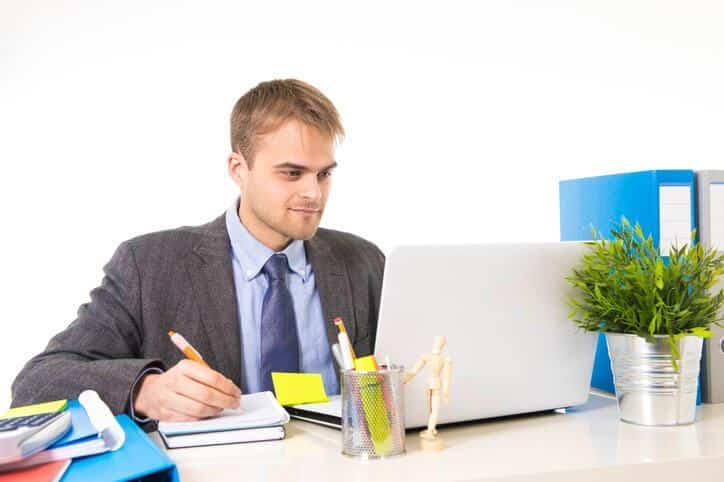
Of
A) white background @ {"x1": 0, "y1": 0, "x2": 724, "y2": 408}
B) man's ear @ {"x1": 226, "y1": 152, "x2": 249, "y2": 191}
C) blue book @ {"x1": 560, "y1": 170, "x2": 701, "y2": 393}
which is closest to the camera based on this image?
blue book @ {"x1": 560, "y1": 170, "x2": 701, "y2": 393}

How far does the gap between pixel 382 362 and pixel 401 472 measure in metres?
0.20

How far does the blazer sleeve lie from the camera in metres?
1.42

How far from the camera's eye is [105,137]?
3006mm

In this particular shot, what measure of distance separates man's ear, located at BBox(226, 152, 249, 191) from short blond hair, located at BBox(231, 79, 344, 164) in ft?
0.05

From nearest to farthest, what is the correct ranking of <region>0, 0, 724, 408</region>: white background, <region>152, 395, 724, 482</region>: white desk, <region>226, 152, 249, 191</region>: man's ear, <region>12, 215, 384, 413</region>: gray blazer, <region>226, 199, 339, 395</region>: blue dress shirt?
<region>152, 395, 724, 482</region>: white desk, <region>12, 215, 384, 413</region>: gray blazer, <region>226, 199, 339, 395</region>: blue dress shirt, <region>226, 152, 249, 191</region>: man's ear, <region>0, 0, 724, 408</region>: white background

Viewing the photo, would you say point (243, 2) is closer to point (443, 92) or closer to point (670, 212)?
point (443, 92)

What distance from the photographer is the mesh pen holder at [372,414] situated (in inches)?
43.6

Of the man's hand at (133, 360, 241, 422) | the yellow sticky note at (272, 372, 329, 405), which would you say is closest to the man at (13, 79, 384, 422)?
the yellow sticky note at (272, 372, 329, 405)

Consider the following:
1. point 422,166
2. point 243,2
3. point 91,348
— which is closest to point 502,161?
point 422,166

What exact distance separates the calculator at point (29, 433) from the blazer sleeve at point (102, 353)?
0.29 meters

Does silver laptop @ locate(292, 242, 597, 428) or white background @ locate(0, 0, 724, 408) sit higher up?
white background @ locate(0, 0, 724, 408)

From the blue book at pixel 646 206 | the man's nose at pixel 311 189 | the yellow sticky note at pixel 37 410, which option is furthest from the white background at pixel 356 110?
the yellow sticky note at pixel 37 410

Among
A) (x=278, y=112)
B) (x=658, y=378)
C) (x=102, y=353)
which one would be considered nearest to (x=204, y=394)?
(x=102, y=353)

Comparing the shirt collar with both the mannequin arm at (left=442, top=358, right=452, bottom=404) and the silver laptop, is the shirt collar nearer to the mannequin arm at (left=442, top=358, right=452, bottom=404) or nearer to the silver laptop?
the silver laptop
